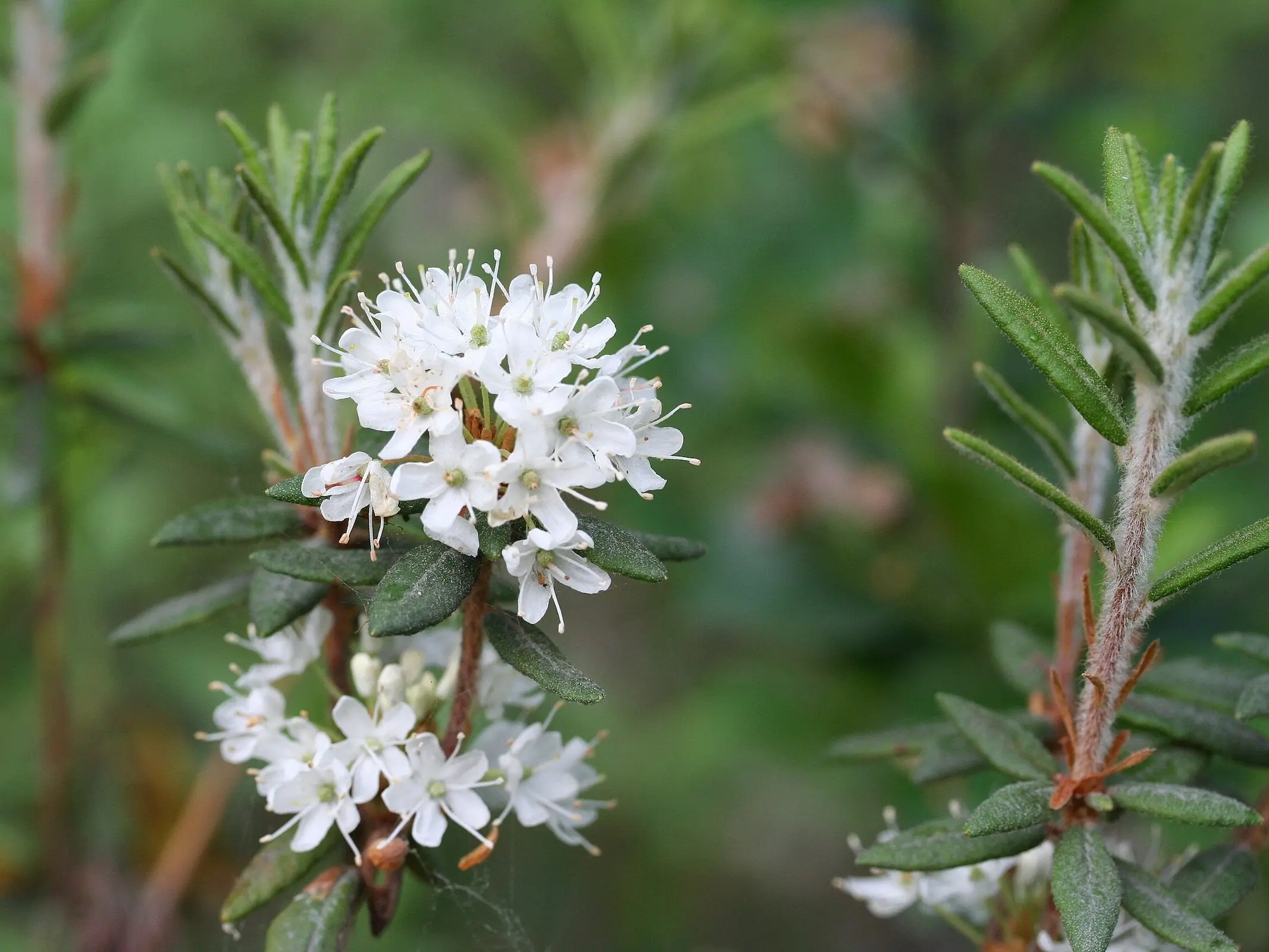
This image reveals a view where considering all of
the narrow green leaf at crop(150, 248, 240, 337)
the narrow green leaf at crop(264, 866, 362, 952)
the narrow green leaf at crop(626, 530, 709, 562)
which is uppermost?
the narrow green leaf at crop(150, 248, 240, 337)

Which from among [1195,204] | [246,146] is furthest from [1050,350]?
[246,146]

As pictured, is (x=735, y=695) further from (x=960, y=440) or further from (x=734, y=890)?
(x=960, y=440)

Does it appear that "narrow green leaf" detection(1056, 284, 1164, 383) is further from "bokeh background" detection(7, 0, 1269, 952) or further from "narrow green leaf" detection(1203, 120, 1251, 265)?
"bokeh background" detection(7, 0, 1269, 952)

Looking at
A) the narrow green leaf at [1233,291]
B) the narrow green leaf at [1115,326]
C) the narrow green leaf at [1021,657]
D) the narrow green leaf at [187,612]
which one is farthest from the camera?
the narrow green leaf at [1021,657]

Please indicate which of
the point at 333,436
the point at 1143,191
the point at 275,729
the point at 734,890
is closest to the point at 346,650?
A: the point at 275,729

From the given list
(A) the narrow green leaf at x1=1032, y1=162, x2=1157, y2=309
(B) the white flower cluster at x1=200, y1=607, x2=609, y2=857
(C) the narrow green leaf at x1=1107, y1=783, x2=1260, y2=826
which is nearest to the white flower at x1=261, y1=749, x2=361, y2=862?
(B) the white flower cluster at x1=200, y1=607, x2=609, y2=857

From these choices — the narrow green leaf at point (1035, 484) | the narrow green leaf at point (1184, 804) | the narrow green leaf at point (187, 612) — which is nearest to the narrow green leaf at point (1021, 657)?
the narrow green leaf at point (1184, 804)

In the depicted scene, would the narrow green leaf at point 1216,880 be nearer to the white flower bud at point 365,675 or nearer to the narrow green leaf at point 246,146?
the white flower bud at point 365,675
